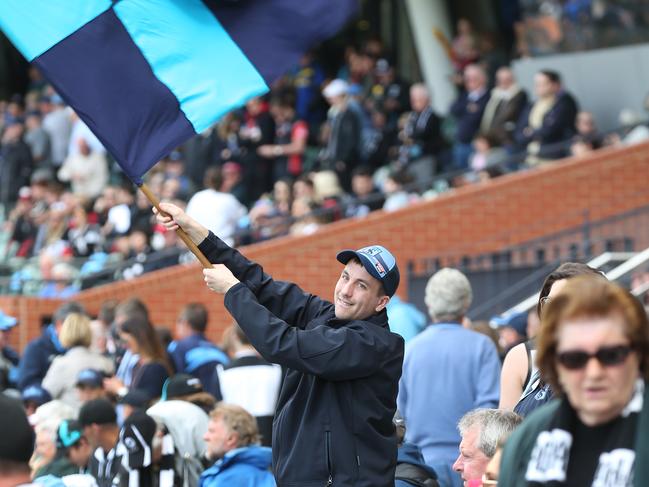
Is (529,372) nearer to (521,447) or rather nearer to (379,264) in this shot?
(379,264)

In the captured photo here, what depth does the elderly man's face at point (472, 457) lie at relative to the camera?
5.70 meters

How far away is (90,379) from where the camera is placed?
10055 millimetres

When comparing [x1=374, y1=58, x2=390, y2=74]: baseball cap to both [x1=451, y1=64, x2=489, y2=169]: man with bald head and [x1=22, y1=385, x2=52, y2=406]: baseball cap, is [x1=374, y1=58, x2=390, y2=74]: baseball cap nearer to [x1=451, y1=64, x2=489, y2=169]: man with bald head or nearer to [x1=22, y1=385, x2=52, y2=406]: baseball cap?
[x1=451, y1=64, x2=489, y2=169]: man with bald head

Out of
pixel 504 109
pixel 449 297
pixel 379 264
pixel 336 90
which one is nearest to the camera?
pixel 379 264

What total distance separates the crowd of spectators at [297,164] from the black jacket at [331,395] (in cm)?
1018

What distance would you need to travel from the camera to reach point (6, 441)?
3.95 meters

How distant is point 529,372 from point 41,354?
6.53 metres

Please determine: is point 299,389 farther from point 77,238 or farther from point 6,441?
point 77,238

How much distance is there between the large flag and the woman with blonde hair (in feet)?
13.1

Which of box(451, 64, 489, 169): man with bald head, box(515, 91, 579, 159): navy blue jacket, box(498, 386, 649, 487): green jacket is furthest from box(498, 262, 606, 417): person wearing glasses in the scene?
box(451, 64, 489, 169): man with bald head

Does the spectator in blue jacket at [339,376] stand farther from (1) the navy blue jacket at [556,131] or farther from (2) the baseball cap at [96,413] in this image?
(1) the navy blue jacket at [556,131]

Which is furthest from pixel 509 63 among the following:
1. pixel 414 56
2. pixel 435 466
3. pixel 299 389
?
pixel 299 389

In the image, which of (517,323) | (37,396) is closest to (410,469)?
(517,323)

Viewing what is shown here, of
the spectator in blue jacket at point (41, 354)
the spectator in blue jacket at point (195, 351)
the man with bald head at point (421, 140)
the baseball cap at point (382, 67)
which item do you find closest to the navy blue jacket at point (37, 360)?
the spectator in blue jacket at point (41, 354)
